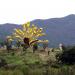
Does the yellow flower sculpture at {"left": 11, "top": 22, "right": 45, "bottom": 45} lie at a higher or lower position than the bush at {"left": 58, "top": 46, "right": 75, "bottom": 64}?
higher

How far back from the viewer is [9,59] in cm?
4838

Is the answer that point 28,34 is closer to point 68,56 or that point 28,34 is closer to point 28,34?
point 28,34

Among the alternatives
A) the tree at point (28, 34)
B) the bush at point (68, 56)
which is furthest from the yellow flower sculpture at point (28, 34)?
the bush at point (68, 56)

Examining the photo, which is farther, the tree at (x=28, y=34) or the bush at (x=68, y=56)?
the tree at (x=28, y=34)

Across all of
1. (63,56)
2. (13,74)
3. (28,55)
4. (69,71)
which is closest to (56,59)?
(63,56)

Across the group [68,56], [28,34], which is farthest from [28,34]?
[68,56]

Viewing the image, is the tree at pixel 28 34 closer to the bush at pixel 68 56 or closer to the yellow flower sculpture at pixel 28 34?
the yellow flower sculpture at pixel 28 34

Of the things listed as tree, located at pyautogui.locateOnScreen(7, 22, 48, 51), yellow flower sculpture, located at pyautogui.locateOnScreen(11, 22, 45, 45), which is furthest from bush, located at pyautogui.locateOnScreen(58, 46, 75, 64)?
yellow flower sculpture, located at pyautogui.locateOnScreen(11, 22, 45, 45)

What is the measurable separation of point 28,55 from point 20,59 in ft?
12.7

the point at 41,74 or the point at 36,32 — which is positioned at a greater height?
the point at 36,32

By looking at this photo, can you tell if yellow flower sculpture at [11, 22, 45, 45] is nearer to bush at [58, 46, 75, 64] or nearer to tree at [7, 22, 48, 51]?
tree at [7, 22, 48, 51]

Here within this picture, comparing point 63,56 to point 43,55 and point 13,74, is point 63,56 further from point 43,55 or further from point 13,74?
point 13,74

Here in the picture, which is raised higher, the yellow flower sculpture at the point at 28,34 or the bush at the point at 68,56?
the yellow flower sculpture at the point at 28,34

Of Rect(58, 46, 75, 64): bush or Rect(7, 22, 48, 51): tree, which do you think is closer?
Rect(58, 46, 75, 64): bush
